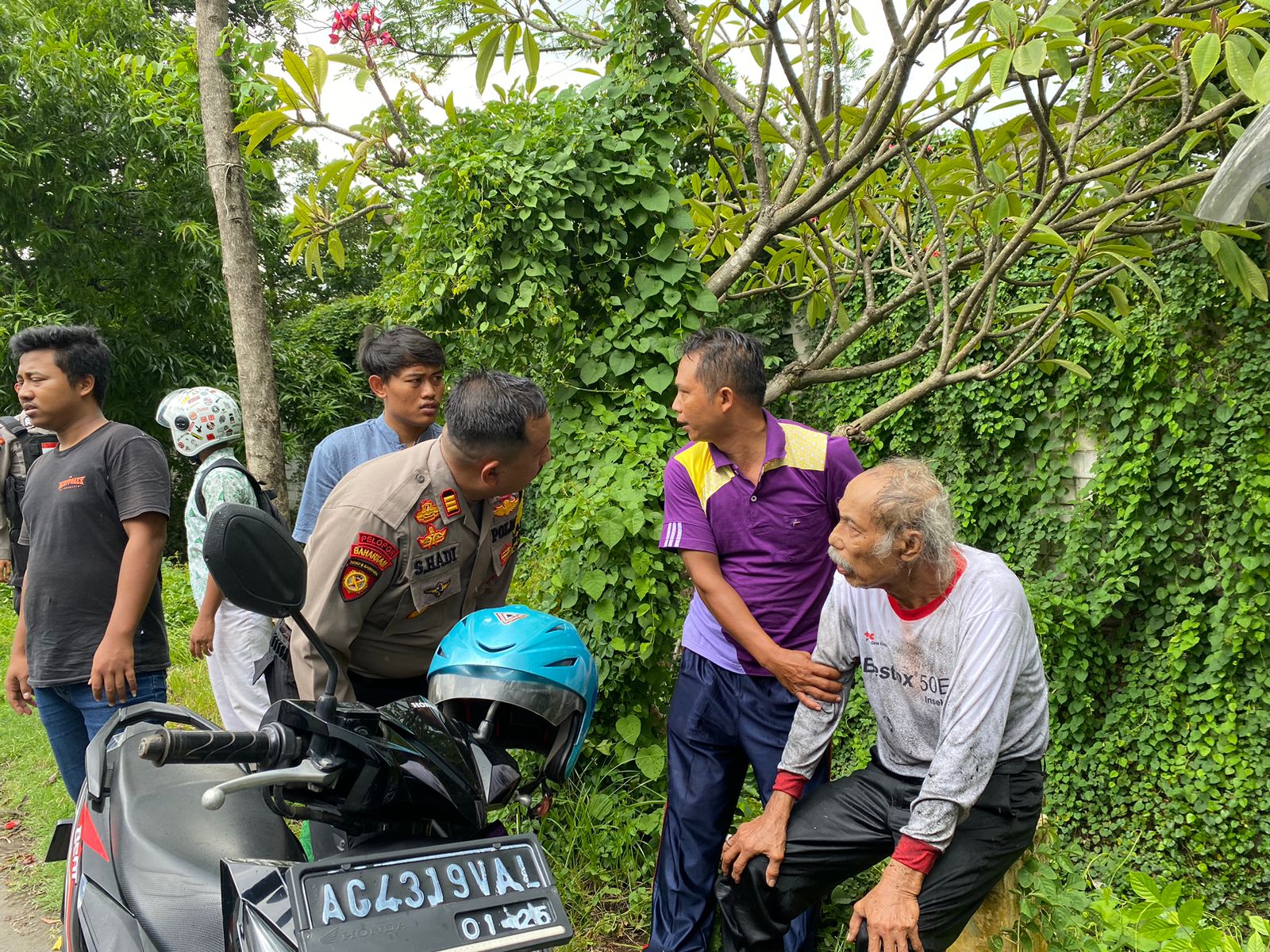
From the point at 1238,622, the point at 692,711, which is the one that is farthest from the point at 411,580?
the point at 1238,622

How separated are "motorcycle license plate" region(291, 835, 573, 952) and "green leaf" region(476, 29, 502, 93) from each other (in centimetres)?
300

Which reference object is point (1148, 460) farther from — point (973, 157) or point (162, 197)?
point (162, 197)

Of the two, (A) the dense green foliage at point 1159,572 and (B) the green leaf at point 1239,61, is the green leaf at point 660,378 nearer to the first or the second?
(B) the green leaf at point 1239,61

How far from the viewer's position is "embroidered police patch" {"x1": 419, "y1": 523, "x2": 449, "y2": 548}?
7.14 feet

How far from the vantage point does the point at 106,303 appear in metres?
11.0

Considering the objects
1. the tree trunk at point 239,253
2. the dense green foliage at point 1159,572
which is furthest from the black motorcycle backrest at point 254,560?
the dense green foliage at point 1159,572

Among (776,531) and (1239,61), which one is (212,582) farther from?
(1239,61)

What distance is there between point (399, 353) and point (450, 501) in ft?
4.71

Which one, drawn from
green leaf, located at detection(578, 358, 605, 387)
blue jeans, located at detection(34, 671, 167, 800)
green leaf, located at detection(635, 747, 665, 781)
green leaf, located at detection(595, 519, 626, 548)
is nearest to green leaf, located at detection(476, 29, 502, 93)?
green leaf, located at detection(578, 358, 605, 387)

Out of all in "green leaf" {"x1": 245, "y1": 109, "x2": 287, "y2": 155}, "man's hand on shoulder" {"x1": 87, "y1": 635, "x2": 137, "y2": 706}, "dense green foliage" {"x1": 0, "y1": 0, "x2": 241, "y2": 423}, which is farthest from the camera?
"dense green foliage" {"x1": 0, "y1": 0, "x2": 241, "y2": 423}

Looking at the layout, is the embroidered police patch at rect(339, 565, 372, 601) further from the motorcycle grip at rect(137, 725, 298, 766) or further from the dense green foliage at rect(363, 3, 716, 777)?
the dense green foliage at rect(363, 3, 716, 777)

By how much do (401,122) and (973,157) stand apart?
2.39m

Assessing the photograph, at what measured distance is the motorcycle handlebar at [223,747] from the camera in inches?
46.6

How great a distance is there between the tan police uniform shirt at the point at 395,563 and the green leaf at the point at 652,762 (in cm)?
120
